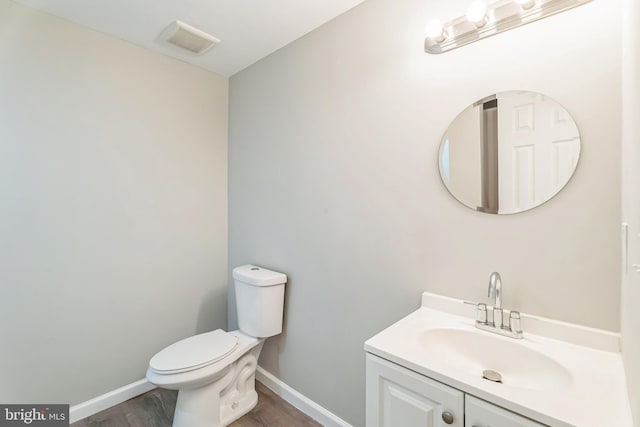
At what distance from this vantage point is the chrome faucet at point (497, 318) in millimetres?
1070

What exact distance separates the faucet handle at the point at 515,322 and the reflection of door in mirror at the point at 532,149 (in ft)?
1.24

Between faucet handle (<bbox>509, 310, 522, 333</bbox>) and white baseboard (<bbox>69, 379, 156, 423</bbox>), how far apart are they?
224cm

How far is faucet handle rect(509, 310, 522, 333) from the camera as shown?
3.51 feet

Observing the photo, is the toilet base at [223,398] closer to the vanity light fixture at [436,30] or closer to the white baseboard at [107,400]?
the white baseboard at [107,400]

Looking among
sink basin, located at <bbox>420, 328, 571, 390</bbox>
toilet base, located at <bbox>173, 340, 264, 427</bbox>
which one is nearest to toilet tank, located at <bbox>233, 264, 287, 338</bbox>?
toilet base, located at <bbox>173, 340, 264, 427</bbox>

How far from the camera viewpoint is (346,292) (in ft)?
5.37

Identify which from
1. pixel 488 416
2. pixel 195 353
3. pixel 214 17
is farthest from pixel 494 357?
pixel 214 17

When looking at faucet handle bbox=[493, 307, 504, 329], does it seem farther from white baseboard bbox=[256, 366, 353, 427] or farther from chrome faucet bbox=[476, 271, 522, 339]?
white baseboard bbox=[256, 366, 353, 427]

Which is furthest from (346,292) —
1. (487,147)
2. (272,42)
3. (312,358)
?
(272,42)

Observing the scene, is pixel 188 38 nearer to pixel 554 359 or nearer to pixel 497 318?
pixel 497 318

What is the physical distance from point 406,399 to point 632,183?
2.76 feet

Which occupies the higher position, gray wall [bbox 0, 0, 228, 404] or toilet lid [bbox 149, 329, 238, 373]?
gray wall [bbox 0, 0, 228, 404]

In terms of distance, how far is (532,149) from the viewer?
3.59ft

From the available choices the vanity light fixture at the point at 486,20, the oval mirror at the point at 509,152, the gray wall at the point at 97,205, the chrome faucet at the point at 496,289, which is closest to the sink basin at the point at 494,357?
the chrome faucet at the point at 496,289
